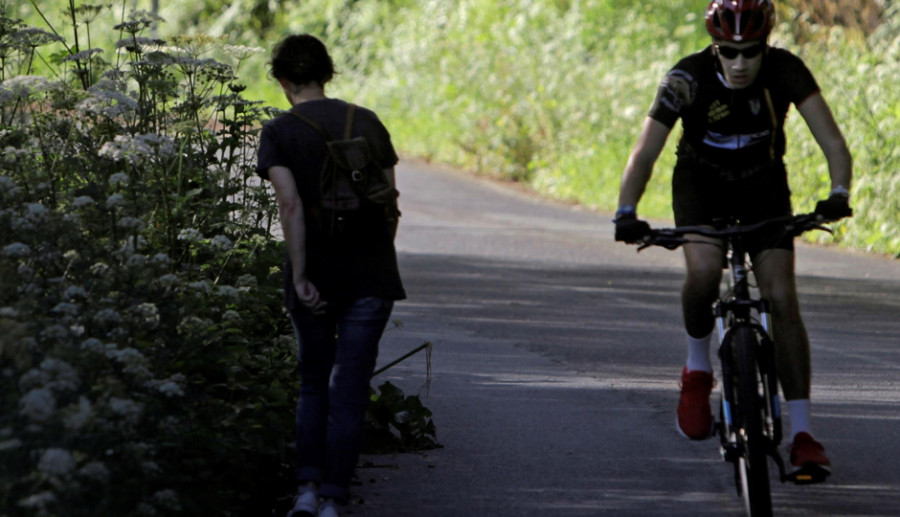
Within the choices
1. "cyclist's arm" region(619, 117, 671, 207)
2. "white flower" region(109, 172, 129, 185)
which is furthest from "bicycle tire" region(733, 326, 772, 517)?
"white flower" region(109, 172, 129, 185)

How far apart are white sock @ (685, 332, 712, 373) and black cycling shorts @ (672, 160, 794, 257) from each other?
478mm

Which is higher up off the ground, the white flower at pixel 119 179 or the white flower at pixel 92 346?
the white flower at pixel 119 179

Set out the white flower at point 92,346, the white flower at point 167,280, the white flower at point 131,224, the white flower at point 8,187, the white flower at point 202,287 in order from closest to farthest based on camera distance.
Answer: the white flower at point 92,346 < the white flower at point 167,280 < the white flower at point 131,224 < the white flower at point 8,187 < the white flower at point 202,287

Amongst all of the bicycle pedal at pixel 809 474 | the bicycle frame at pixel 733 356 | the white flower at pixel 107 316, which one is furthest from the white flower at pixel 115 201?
the bicycle pedal at pixel 809 474

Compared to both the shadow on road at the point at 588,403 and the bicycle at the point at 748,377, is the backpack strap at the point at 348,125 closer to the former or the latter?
the bicycle at the point at 748,377

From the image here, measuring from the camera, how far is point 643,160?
18.5ft

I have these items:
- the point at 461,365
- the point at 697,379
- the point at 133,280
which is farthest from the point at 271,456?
the point at 461,365

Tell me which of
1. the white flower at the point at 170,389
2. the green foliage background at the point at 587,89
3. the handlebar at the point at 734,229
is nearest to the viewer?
the white flower at the point at 170,389

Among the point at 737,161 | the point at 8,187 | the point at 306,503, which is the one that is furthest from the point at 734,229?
the point at 8,187

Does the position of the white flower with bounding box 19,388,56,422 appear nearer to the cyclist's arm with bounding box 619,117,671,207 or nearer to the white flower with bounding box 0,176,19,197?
the white flower with bounding box 0,176,19,197

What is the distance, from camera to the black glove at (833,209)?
5176 mm

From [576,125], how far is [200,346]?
21.8 m

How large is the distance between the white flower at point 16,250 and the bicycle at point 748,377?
7.23ft

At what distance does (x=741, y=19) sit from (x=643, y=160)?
64cm
